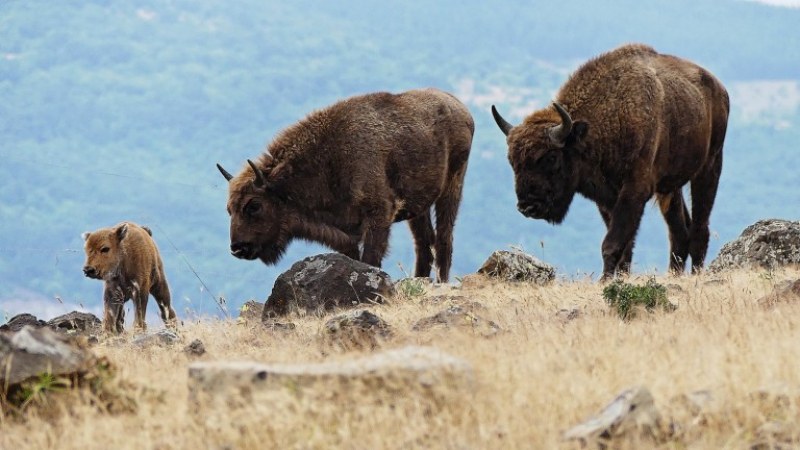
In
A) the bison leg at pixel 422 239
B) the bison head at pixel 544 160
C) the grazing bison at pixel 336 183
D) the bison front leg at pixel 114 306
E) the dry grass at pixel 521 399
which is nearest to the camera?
the dry grass at pixel 521 399

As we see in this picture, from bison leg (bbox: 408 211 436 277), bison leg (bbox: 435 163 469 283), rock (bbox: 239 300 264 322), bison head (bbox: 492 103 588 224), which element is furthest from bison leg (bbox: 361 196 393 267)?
bison leg (bbox: 408 211 436 277)

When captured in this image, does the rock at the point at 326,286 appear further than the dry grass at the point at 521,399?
Yes

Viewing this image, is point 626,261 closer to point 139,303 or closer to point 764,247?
point 764,247

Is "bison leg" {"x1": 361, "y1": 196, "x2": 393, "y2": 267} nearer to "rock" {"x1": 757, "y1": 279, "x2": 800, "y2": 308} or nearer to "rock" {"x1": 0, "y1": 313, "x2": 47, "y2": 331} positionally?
"rock" {"x1": 0, "y1": 313, "x2": 47, "y2": 331}

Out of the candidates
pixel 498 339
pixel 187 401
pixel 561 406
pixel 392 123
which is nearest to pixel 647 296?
pixel 498 339

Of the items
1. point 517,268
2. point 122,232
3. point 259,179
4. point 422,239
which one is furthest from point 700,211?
point 122,232

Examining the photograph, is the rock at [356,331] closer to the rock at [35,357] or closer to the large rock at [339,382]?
the rock at [35,357]

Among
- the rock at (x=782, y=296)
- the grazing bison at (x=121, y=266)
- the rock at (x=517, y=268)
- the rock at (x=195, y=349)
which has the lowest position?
the rock at (x=782, y=296)

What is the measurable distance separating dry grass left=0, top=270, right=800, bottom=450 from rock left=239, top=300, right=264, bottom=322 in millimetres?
4222

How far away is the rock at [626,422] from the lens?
5.15 meters

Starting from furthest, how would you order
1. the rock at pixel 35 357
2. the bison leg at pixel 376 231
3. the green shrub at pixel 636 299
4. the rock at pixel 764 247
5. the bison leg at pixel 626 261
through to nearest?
the bison leg at pixel 376 231 → the bison leg at pixel 626 261 → the rock at pixel 764 247 → the green shrub at pixel 636 299 → the rock at pixel 35 357

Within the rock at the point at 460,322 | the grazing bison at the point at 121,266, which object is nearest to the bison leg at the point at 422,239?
the grazing bison at the point at 121,266

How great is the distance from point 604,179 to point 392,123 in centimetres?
314

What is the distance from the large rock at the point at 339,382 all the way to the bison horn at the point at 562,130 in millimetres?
7299
